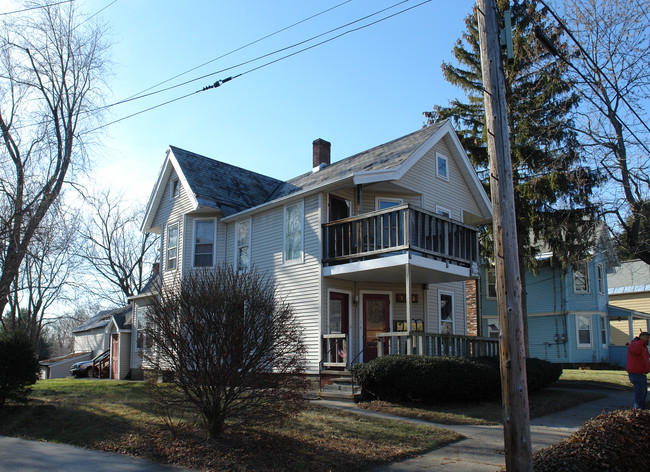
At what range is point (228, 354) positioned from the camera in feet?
26.1

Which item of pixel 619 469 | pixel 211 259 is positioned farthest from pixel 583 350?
pixel 619 469

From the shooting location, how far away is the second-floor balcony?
1461 cm

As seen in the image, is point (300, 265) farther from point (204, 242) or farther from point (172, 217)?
point (172, 217)

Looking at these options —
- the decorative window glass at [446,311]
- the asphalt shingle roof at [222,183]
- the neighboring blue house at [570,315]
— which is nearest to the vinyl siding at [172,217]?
the asphalt shingle roof at [222,183]

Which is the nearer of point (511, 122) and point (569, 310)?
point (511, 122)

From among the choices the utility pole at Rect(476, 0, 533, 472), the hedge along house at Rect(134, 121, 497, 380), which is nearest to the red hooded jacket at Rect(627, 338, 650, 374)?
the hedge along house at Rect(134, 121, 497, 380)

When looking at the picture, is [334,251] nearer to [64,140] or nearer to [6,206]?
[6,206]

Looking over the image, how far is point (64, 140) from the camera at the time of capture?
2209 cm

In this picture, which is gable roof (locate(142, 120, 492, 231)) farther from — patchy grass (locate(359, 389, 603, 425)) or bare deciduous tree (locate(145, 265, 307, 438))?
bare deciduous tree (locate(145, 265, 307, 438))

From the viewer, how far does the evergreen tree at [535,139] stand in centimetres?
1938

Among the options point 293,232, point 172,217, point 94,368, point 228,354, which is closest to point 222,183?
point 172,217

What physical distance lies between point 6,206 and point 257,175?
34.9 feet

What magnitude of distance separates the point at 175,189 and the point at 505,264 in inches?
671

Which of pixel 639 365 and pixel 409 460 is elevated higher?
pixel 639 365
